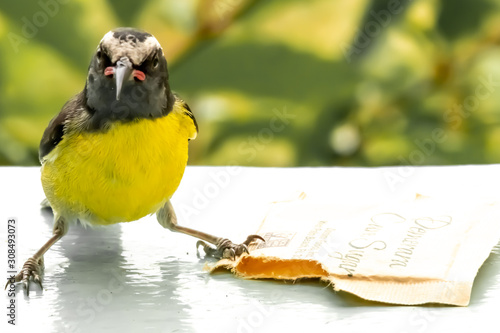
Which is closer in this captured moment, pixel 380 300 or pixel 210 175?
pixel 380 300

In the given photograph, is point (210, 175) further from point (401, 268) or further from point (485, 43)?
point (485, 43)

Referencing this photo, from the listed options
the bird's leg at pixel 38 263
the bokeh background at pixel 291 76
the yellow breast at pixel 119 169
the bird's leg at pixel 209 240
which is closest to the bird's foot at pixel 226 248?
the bird's leg at pixel 209 240

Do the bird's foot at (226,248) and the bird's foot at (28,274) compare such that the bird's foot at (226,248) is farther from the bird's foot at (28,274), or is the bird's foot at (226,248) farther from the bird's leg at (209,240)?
the bird's foot at (28,274)

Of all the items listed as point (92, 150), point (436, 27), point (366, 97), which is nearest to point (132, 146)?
point (92, 150)

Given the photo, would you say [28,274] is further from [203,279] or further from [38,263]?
[203,279]

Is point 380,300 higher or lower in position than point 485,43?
higher

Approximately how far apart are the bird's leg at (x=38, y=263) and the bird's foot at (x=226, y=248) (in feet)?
0.75

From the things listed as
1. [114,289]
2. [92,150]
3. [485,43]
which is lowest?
[485,43]

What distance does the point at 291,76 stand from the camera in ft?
9.63

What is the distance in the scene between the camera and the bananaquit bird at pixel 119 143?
1.22 metres

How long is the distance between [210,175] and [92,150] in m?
0.61

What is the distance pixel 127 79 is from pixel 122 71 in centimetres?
3

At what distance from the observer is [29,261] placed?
1.26 meters

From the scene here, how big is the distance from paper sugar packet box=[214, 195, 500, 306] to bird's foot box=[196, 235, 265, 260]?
0.02 metres
